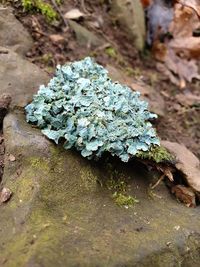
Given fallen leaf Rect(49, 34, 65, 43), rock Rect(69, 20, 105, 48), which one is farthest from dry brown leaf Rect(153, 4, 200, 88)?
fallen leaf Rect(49, 34, 65, 43)

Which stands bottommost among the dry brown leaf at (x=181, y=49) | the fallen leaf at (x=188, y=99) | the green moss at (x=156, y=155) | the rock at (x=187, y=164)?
the fallen leaf at (x=188, y=99)

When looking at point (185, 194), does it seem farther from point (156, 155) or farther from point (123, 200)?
point (123, 200)

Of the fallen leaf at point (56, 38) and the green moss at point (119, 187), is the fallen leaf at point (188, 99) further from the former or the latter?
the green moss at point (119, 187)

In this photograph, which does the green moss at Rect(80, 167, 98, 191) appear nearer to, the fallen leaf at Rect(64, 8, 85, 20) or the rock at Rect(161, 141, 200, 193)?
the rock at Rect(161, 141, 200, 193)

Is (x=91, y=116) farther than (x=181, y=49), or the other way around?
(x=181, y=49)

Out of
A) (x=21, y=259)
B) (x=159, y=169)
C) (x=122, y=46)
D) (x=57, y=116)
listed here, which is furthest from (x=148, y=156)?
(x=122, y=46)

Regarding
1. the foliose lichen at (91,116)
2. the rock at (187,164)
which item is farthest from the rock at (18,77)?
the rock at (187,164)

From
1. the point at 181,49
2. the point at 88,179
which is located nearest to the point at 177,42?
the point at 181,49
